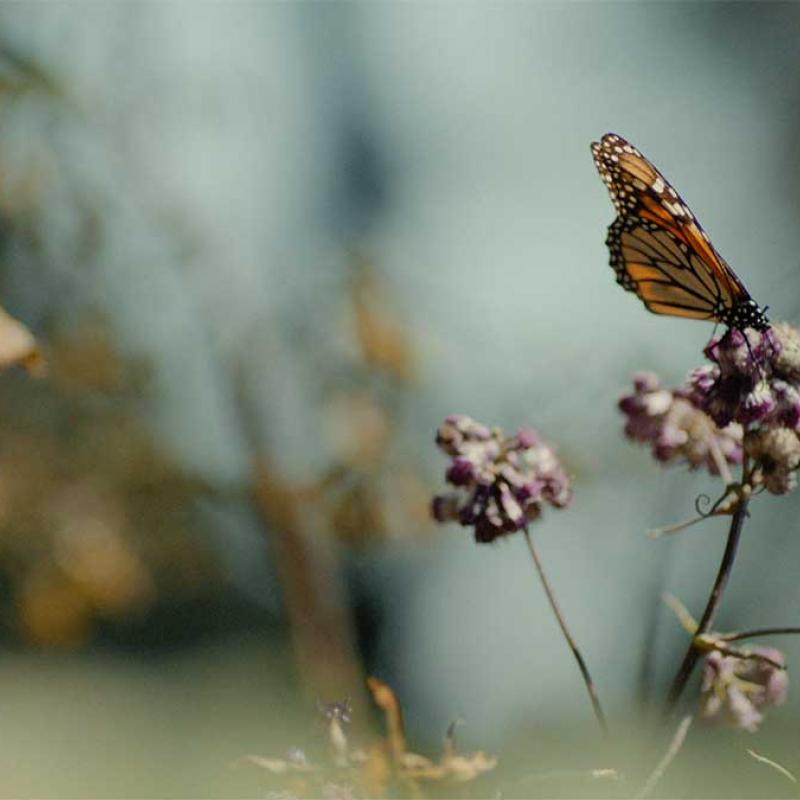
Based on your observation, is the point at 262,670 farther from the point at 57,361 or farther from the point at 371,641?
the point at 57,361

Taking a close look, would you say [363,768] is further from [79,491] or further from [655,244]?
[79,491]

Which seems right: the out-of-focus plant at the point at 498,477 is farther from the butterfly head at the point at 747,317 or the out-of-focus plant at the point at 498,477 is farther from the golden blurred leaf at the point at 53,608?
the golden blurred leaf at the point at 53,608

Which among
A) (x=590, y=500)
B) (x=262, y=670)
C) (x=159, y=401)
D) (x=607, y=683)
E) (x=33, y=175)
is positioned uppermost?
(x=33, y=175)

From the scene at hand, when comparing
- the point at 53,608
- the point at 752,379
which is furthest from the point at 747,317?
the point at 53,608

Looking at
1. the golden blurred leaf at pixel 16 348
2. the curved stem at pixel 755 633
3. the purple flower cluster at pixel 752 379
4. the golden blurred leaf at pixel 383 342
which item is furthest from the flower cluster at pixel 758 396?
the golden blurred leaf at pixel 383 342

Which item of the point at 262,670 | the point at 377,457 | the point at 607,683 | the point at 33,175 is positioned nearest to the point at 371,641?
the point at 262,670

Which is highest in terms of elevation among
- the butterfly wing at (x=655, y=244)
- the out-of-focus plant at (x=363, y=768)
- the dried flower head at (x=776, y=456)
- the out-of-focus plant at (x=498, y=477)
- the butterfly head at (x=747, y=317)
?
the butterfly wing at (x=655, y=244)
